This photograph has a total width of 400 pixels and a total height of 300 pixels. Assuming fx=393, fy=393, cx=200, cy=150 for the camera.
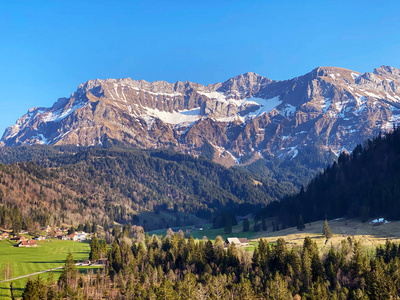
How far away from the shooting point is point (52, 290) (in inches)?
3656

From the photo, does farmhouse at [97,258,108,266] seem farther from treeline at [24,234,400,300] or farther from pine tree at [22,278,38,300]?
pine tree at [22,278,38,300]

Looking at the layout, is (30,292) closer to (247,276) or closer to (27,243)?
(247,276)

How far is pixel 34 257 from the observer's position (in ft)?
507

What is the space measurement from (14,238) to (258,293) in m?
146

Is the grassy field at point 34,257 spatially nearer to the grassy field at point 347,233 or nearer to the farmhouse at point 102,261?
the farmhouse at point 102,261

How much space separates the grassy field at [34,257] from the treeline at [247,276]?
15.2m

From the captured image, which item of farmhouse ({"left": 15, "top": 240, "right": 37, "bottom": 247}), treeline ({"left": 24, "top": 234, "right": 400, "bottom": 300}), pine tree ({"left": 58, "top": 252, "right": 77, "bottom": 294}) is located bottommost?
treeline ({"left": 24, "top": 234, "right": 400, "bottom": 300})

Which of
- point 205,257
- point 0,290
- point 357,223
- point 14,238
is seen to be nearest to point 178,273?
point 205,257

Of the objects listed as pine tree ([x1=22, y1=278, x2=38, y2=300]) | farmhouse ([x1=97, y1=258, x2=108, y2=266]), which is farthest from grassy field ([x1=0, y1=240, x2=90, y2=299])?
pine tree ([x1=22, y1=278, x2=38, y2=300])

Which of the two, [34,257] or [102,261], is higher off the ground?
[34,257]

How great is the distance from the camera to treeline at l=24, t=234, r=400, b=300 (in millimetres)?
89250

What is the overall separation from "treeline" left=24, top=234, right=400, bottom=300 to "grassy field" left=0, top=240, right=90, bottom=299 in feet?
50.0

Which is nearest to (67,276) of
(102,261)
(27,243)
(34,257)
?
(102,261)

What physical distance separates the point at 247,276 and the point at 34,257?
90.5 m
